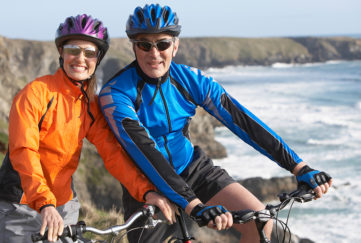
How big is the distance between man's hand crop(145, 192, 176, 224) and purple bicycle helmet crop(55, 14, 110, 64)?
136cm

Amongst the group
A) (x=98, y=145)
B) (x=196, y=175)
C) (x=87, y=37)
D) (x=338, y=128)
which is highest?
(x=87, y=37)

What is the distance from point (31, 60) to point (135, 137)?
54.1m

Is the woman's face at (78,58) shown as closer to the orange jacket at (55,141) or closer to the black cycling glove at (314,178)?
the orange jacket at (55,141)

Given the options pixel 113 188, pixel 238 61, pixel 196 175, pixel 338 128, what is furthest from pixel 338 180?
pixel 238 61

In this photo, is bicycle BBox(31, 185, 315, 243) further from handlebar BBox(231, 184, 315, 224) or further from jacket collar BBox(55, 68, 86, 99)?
jacket collar BBox(55, 68, 86, 99)

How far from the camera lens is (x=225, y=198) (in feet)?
11.9

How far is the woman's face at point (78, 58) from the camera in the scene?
357cm

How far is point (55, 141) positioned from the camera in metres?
3.32

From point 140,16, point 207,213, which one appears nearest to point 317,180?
point 207,213

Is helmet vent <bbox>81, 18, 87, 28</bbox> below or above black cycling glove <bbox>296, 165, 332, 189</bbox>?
above

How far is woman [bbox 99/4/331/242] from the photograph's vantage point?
3.33m

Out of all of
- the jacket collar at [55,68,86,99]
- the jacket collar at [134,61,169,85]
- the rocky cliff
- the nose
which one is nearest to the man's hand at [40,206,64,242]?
the jacket collar at [55,68,86,99]

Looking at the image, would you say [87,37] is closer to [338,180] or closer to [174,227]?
[174,227]

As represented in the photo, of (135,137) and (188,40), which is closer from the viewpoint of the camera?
(135,137)
